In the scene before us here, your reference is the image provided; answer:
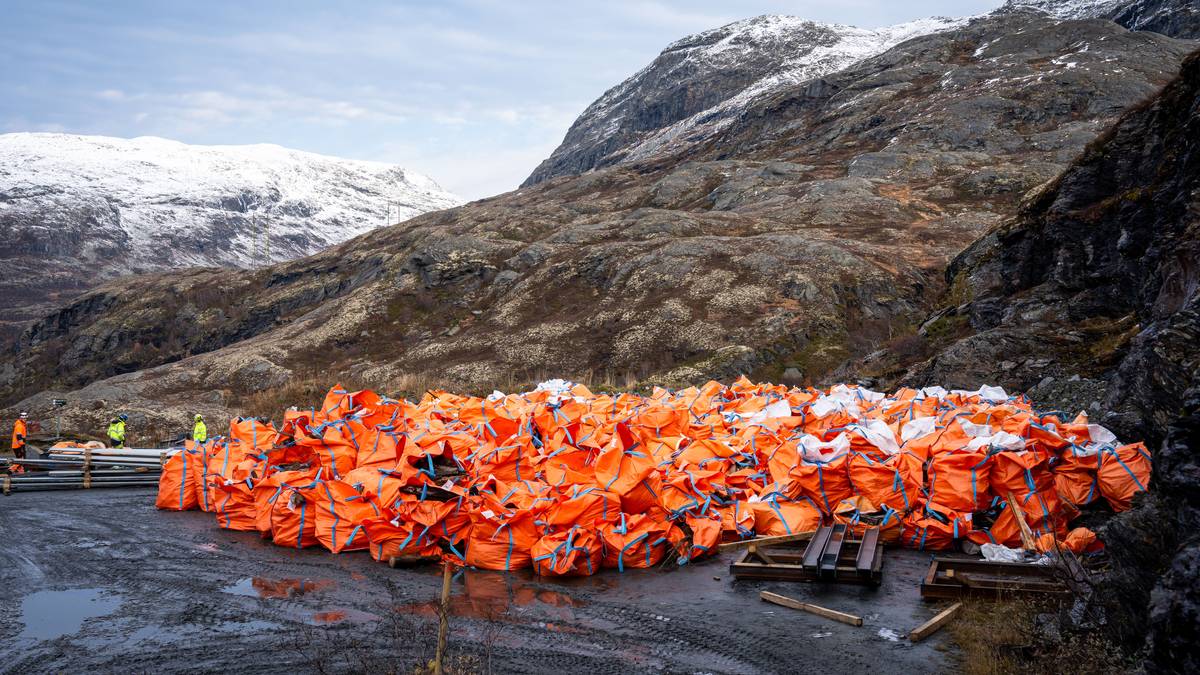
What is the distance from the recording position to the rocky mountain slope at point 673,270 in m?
33.6

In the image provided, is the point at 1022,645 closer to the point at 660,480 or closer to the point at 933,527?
the point at 933,527

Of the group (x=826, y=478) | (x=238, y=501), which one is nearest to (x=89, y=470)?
(x=238, y=501)

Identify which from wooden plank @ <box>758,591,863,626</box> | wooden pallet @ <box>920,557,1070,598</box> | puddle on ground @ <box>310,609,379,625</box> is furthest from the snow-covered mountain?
puddle on ground @ <box>310,609,379,625</box>

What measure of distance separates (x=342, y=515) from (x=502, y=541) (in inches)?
94.5

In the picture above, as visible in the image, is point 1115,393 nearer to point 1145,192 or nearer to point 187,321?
point 1145,192

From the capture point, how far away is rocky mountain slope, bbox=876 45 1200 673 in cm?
460

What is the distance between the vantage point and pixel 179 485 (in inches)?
525

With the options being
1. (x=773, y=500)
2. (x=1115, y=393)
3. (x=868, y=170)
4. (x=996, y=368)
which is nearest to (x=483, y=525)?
(x=773, y=500)

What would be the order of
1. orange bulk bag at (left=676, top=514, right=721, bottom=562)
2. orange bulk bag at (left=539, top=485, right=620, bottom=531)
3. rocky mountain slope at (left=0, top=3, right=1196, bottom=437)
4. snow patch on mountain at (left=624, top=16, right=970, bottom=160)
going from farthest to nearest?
snow patch on mountain at (left=624, top=16, right=970, bottom=160) < rocky mountain slope at (left=0, top=3, right=1196, bottom=437) < orange bulk bag at (left=676, top=514, right=721, bottom=562) < orange bulk bag at (left=539, top=485, right=620, bottom=531)

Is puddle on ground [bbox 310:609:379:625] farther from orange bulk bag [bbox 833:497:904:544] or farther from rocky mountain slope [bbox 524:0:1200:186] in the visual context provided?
rocky mountain slope [bbox 524:0:1200:186]

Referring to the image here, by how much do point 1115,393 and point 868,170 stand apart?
49.0 m

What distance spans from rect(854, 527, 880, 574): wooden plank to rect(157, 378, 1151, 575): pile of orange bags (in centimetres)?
48

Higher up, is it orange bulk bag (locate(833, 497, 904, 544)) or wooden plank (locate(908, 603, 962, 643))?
orange bulk bag (locate(833, 497, 904, 544))

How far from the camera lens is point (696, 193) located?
202 ft
